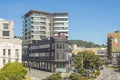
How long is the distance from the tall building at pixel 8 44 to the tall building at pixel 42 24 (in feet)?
238

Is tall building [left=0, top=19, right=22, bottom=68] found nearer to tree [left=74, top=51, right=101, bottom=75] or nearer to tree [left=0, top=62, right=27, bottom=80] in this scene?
tree [left=0, top=62, right=27, bottom=80]

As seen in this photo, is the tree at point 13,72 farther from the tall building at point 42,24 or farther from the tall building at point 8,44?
the tall building at point 42,24

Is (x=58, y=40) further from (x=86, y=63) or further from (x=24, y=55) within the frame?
(x=24, y=55)

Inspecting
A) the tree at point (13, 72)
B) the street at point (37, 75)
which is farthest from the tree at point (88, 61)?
the tree at point (13, 72)

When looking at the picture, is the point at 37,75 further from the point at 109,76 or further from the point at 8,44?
the point at 109,76

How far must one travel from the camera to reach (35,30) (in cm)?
16300

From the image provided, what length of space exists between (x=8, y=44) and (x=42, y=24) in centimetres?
8029

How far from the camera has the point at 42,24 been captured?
164 m

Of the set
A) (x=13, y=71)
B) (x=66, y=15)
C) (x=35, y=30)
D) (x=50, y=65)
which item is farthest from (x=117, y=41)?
(x=13, y=71)

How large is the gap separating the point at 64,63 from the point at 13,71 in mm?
52114

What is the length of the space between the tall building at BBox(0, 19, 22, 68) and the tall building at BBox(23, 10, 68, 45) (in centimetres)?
7250

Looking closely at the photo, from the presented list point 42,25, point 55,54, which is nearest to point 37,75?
point 55,54

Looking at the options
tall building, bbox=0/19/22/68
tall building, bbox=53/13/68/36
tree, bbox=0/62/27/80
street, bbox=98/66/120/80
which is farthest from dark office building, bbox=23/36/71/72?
tree, bbox=0/62/27/80

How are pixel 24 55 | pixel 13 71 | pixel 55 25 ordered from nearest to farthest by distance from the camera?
pixel 13 71, pixel 24 55, pixel 55 25
